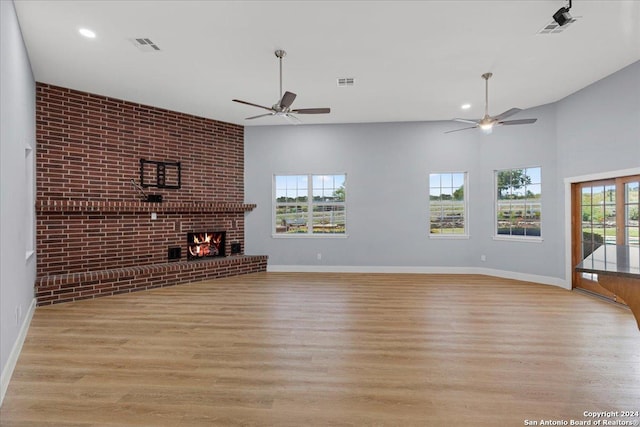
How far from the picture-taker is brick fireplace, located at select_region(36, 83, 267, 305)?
4.81 meters

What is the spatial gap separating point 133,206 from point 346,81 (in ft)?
12.7

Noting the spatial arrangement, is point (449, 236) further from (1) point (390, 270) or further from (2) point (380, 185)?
(2) point (380, 185)

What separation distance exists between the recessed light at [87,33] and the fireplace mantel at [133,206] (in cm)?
238

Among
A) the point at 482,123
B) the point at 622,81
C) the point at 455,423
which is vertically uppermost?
the point at 622,81

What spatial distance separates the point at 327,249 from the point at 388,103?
10.1 ft

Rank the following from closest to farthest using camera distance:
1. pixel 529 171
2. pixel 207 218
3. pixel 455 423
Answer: pixel 455 423
pixel 529 171
pixel 207 218

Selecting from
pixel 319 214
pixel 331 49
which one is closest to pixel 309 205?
pixel 319 214

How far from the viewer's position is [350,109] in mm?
5969

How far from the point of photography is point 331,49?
3.82 metres

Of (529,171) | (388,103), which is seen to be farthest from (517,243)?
(388,103)

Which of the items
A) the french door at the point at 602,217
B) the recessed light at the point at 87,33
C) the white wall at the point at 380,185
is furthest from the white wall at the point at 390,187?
the recessed light at the point at 87,33

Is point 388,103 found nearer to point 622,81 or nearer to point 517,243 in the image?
point 622,81

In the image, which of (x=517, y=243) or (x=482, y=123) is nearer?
(x=482, y=123)

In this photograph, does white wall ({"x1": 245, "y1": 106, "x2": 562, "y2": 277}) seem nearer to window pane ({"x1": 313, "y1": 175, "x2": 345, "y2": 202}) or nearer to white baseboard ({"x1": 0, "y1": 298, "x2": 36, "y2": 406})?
window pane ({"x1": 313, "y1": 175, "x2": 345, "y2": 202})
